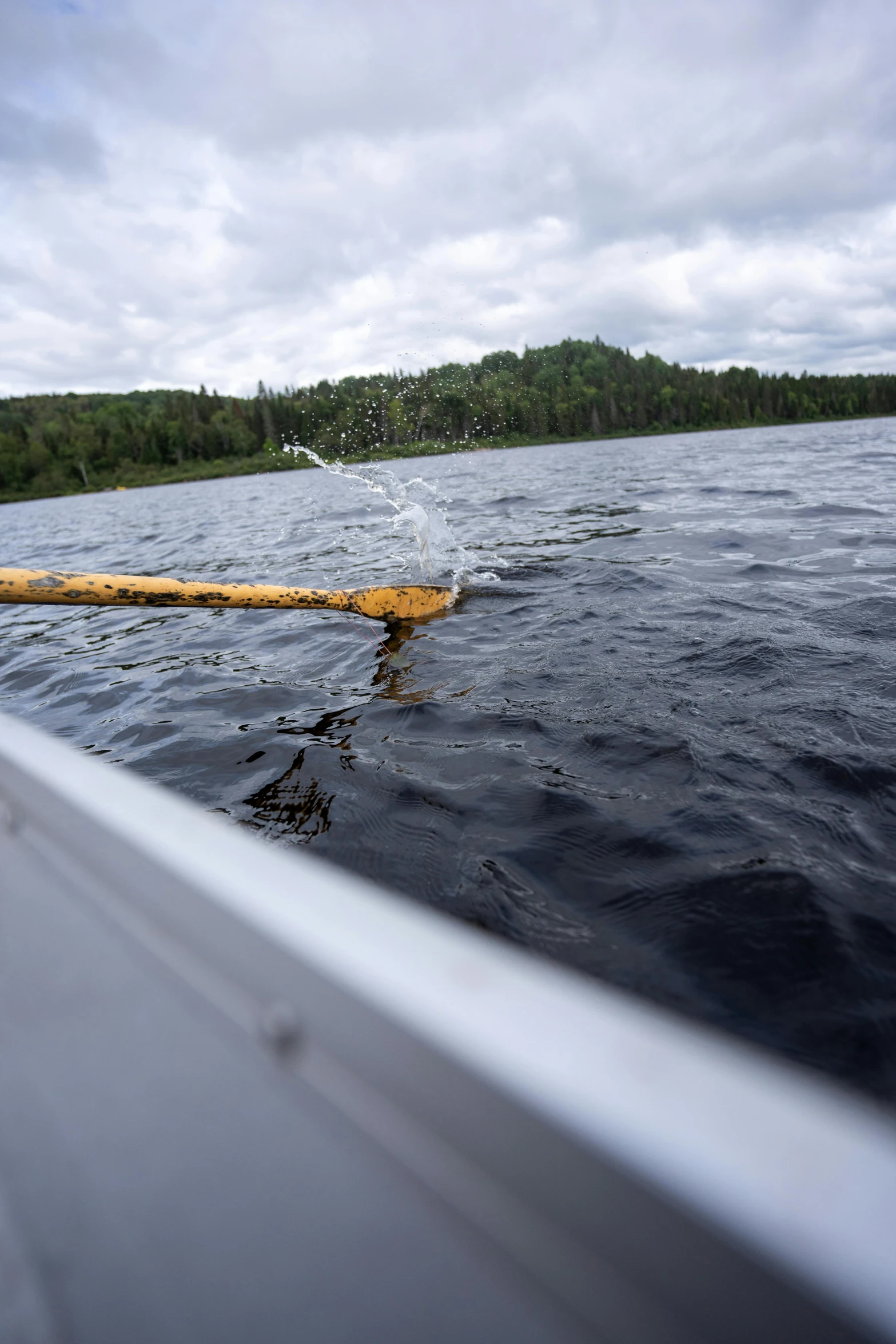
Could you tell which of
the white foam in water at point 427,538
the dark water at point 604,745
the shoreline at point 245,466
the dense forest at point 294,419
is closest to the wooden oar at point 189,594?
the dark water at point 604,745

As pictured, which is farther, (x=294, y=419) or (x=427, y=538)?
(x=294, y=419)

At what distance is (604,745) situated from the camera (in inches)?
110

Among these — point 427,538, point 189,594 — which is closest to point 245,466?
point 427,538

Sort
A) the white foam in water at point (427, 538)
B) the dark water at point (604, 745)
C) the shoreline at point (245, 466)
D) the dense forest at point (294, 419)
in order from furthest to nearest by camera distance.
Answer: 1. the dense forest at point (294, 419)
2. the shoreline at point (245, 466)
3. the white foam in water at point (427, 538)
4. the dark water at point (604, 745)

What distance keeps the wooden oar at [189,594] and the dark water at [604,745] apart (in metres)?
0.26

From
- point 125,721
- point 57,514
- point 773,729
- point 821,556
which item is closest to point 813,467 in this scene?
point 821,556

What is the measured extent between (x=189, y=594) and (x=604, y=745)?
6.60 feet

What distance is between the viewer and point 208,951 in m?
0.63

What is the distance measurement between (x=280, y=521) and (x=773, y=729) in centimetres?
1271

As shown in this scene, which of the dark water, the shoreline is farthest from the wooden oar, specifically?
A: the shoreline

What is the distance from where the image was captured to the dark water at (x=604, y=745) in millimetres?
1770

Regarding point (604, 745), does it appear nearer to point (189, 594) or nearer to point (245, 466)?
point (189, 594)

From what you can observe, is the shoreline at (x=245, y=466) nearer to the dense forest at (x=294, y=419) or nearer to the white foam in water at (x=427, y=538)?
the dense forest at (x=294, y=419)

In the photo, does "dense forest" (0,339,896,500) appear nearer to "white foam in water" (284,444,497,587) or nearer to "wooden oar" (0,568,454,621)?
"white foam in water" (284,444,497,587)
